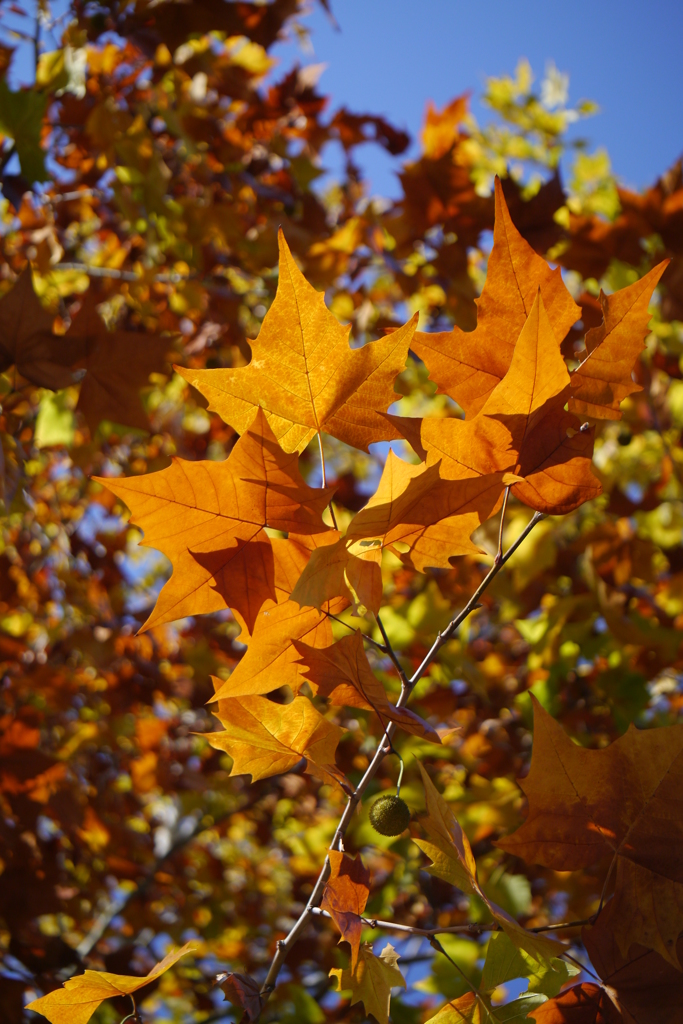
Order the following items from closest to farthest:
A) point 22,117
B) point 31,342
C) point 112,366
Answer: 1. point 31,342
2. point 112,366
3. point 22,117

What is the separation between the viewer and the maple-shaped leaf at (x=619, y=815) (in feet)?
3.21

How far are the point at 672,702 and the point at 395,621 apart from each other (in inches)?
114

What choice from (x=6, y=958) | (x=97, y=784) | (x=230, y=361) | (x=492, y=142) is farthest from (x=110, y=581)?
(x=492, y=142)

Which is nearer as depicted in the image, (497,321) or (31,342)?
(497,321)

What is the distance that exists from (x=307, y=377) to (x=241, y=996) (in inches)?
32.9

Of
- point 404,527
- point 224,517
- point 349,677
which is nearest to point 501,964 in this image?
point 349,677

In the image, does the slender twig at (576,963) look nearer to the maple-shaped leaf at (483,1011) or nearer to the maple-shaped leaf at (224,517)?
the maple-shaped leaf at (483,1011)

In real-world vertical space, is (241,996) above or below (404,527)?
below

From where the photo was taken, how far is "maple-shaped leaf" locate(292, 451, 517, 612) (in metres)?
0.91

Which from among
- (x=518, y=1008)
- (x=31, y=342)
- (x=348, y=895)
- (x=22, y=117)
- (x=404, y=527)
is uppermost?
(x=22, y=117)

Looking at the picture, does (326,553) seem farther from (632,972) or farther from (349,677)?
(632,972)

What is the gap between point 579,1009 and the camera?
960 millimetres

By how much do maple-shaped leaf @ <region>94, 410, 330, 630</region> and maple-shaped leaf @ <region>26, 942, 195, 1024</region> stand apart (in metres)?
0.47

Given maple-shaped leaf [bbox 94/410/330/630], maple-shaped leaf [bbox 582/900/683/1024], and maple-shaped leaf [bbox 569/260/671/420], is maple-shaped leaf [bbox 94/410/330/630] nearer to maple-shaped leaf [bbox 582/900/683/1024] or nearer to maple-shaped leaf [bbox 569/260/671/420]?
maple-shaped leaf [bbox 569/260/671/420]
